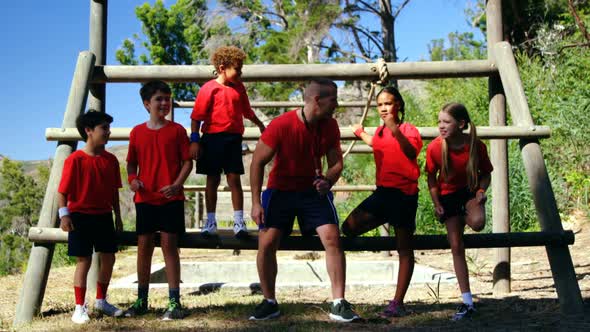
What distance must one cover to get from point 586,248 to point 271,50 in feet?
45.0

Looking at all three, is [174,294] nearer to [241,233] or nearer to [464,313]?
[241,233]

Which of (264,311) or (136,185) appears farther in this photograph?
(136,185)

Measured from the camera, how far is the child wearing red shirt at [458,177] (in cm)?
384

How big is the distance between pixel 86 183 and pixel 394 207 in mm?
1739

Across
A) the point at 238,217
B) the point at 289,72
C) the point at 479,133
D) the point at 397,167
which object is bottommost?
the point at 238,217

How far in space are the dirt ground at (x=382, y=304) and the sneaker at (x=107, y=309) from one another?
178 millimetres

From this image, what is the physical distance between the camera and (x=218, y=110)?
4176 mm

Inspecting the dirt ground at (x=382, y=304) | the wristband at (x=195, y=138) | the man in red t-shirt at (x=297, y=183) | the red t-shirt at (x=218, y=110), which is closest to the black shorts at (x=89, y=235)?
the dirt ground at (x=382, y=304)

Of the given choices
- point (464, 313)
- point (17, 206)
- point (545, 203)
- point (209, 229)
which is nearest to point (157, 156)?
point (209, 229)

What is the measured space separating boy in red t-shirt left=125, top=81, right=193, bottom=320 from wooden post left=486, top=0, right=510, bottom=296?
228cm

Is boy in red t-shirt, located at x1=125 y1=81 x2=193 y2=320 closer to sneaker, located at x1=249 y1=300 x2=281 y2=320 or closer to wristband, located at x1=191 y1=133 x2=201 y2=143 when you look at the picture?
wristband, located at x1=191 y1=133 x2=201 y2=143

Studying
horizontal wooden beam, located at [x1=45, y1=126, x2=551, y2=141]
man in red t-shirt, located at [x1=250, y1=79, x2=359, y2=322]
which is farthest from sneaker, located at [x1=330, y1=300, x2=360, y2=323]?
horizontal wooden beam, located at [x1=45, y1=126, x2=551, y2=141]

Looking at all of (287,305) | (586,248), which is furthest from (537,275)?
(287,305)

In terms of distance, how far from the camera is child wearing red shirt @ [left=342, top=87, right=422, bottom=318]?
3906mm
